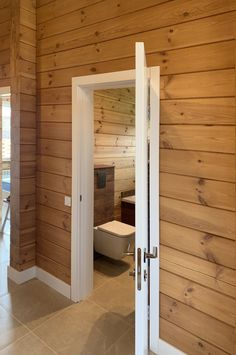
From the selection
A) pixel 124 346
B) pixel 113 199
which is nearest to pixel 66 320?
pixel 124 346

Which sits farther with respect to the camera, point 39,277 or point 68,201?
point 39,277

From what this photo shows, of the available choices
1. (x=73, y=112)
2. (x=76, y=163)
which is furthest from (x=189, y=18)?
(x=76, y=163)

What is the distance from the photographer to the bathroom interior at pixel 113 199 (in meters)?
2.91

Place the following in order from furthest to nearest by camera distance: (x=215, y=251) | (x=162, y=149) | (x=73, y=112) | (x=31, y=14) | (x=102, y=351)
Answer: (x=31, y=14) < (x=73, y=112) < (x=102, y=351) < (x=162, y=149) < (x=215, y=251)

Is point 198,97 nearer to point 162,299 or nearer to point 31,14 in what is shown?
point 162,299

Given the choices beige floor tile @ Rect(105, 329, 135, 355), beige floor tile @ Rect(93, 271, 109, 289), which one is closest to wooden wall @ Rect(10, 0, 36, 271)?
beige floor tile @ Rect(93, 271, 109, 289)

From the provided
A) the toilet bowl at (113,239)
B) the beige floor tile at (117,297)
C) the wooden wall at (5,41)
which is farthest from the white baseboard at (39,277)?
the wooden wall at (5,41)

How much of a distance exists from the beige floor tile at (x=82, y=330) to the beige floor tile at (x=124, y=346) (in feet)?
0.13

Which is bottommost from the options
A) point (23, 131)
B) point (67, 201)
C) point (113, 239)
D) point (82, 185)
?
point (113, 239)

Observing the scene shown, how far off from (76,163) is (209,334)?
1703 millimetres

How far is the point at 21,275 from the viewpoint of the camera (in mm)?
2934

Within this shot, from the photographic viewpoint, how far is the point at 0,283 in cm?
292

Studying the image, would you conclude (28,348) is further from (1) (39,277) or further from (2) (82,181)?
(2) (82,181)

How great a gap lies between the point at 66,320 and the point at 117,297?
582 mm
